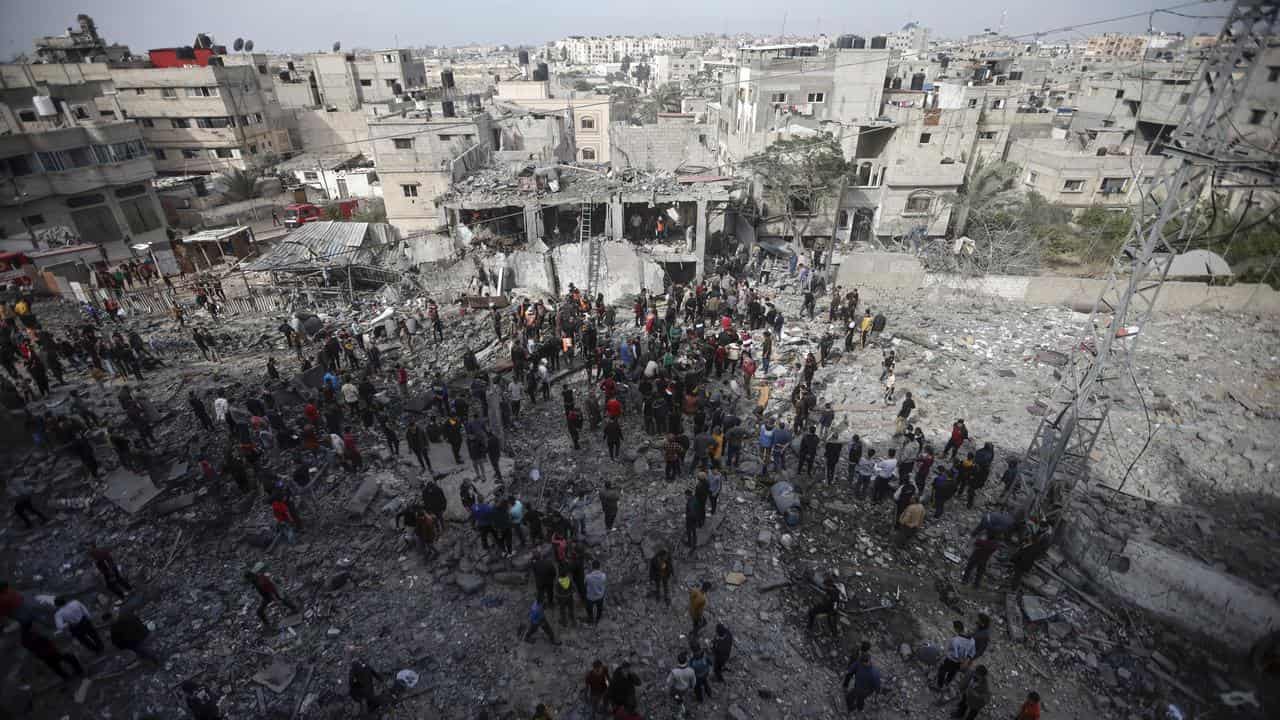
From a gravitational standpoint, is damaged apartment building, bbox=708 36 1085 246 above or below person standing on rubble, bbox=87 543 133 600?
above

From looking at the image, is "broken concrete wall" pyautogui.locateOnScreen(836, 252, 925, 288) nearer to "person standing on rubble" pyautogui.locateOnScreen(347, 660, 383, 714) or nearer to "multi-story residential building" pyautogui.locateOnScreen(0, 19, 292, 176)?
"person standing on rubble" pyautogui.locateOnScreen(347, 660, 383, 714)

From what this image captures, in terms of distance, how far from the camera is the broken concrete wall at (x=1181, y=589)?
8.51 meters

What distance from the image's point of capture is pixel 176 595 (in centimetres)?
951

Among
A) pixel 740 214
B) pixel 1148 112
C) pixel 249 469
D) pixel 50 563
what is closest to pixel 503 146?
pixel 740 214

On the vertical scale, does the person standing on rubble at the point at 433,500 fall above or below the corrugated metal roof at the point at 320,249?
below

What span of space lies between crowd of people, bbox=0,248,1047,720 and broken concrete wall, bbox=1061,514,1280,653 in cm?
119

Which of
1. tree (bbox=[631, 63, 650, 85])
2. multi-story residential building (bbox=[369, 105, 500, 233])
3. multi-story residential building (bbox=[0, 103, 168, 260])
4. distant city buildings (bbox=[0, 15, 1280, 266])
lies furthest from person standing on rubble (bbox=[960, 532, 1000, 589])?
tree (bbox=[631, 63, 650, 85])

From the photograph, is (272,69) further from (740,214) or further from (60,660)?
(60,660)

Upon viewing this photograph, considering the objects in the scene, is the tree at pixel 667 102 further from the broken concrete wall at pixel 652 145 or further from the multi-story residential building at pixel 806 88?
the broken concrete wall at pixel 652 145

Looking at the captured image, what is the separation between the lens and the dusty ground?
7965 mm

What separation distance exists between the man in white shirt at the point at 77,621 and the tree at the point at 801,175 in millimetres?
25017

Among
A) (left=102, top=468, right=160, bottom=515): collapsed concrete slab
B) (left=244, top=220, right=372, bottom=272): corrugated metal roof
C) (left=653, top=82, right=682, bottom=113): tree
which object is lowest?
(left=102, top=468, right=160, bottom=515): collapsed concrete slab

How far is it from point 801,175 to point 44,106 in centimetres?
3414

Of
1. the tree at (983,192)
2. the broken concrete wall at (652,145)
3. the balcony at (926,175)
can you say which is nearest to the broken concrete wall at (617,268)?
the balcony at (926,175)
